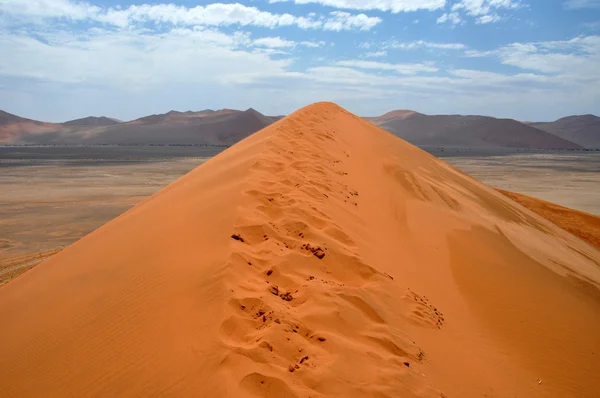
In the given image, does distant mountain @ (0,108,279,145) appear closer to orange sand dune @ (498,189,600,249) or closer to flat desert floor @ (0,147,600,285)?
flat desert floor @ (0,147,600,285)

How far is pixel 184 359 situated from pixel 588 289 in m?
4.61

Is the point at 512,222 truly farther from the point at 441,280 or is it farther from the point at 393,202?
the point at 441,280

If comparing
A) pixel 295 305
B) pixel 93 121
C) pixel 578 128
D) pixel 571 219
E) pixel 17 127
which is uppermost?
pixel 93 121

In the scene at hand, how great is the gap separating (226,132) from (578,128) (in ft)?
331

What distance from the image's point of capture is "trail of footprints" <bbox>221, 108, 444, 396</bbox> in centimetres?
246

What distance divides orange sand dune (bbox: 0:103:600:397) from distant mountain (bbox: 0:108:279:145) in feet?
296

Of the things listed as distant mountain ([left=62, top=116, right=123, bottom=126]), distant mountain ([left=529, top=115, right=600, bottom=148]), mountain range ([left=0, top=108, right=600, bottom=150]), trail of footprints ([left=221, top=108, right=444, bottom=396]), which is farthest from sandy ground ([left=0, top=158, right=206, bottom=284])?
distant mountain ([left=62, top=116, right=123, bottom=126])

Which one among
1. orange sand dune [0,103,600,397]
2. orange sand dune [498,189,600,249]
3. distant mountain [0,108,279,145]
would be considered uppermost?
distant mountain [0,108,279,145]

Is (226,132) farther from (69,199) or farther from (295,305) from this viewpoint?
(295,305)

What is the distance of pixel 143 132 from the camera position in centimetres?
9869

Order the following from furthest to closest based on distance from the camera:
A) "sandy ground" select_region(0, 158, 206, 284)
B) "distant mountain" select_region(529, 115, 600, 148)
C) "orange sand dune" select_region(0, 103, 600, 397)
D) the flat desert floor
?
1. "distant mountain" select_region(529, 115, 600, 148)
2. the flat desert floor
3. "sandy ground" select_region(0, 158, 206, 284)
4. "orange sand dune" select_region(0, 103, 600, 397)

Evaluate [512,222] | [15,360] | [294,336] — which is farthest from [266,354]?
[512,222]

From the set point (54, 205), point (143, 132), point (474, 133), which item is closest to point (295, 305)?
point (54, 205)

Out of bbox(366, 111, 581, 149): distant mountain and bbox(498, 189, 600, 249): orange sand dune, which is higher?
bbox(366, 111, 581, 149): distant mountain
